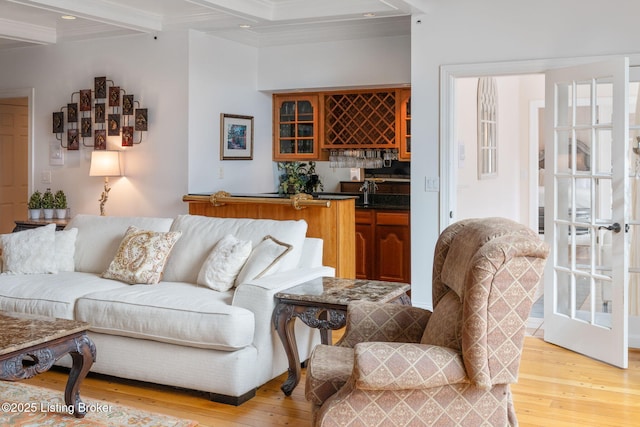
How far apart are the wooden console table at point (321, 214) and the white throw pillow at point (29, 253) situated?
63.0 inches

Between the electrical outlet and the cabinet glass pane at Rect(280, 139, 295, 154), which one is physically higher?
the cabinet glass pane at Rect(280, 139, 295, 154)

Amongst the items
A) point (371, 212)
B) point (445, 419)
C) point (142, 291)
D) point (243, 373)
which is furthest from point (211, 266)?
point (371, 212)

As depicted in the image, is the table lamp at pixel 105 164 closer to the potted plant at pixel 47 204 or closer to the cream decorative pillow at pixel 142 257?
the potted plant at pixel 47 204

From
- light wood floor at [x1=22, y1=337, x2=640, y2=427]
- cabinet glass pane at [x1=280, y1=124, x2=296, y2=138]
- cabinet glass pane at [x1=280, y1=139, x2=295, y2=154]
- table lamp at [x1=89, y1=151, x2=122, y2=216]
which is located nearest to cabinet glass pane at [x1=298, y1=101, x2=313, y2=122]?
cabinet glass pane at [x1=280, y1=124, x2=296, y2=138]

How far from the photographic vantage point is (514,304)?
2.71m

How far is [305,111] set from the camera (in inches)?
303

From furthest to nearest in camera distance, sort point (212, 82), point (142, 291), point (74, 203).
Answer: point (74, 203), point (212, 82), point (142, 291)

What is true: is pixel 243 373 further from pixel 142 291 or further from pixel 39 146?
pixel 39 146

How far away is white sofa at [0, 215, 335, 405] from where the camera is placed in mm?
3890

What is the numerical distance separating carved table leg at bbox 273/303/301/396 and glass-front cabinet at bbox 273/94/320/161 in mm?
3905

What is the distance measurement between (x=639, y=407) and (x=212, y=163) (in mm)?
4271

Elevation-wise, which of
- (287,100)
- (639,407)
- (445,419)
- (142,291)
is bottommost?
(639,407)

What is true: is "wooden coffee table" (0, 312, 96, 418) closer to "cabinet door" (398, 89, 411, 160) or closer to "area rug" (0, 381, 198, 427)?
"area rug" (0, 381, 198, 427)

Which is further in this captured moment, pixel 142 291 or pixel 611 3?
pixel 611 3
